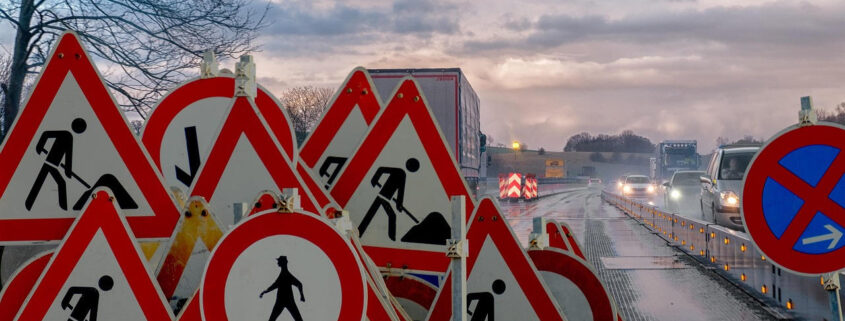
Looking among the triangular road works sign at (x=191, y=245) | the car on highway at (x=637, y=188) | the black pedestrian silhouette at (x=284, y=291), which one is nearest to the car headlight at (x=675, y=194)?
the car on highway at (x=637, y=188)

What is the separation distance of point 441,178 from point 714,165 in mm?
19233

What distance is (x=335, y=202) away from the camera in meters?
4.99

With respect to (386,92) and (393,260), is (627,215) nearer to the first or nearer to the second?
(386,92)

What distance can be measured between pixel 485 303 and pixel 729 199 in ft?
58.6

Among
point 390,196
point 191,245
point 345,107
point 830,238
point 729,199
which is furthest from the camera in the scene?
point 729,199

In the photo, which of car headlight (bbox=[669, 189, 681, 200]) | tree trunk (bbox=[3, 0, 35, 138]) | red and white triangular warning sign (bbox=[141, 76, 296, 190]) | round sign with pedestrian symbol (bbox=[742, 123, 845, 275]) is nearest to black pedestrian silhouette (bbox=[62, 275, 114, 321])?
red and white triangular warning sign (bbox=[141, 76, 296, 190])

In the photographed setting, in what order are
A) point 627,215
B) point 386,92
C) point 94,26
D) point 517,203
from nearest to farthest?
point 94,26 → point 386,92 → point 627,215 → point 517,203

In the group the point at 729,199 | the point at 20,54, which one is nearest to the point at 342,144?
the point at 20,54

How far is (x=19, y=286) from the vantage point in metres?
4.56

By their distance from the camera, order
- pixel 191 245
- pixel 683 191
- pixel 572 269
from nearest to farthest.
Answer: pixel 191 245, pixel 572 269, pixel 683 191

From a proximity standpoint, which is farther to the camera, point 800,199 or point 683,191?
point 683,191

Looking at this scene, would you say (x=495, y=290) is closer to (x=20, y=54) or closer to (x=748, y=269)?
(x=748, y=269)

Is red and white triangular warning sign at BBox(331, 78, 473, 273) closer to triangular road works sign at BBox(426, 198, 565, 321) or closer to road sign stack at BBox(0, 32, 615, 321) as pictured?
road sign stack at BBox(0, 32, 615, 321)

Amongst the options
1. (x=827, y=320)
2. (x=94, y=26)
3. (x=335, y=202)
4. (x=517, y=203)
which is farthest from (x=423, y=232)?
(x=517, y=203)
